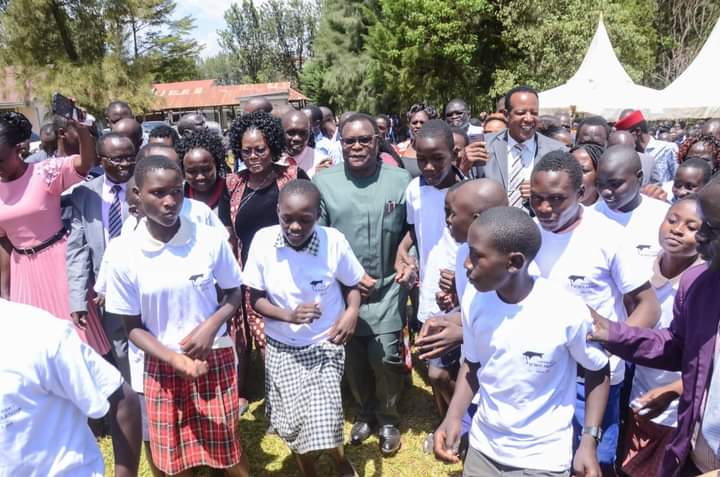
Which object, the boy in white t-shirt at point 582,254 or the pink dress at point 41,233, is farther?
the pink dress at point 41,233

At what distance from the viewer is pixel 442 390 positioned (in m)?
3.25

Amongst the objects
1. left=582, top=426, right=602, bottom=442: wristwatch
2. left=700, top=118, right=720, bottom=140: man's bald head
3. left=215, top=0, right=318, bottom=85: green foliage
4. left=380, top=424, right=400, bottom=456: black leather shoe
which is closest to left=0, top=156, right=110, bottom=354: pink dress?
left=380, top=424, right=400, bottom=456: black leather shoe

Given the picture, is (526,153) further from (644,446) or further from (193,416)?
(193,416)

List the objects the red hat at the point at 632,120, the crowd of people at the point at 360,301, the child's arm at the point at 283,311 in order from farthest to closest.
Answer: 1. the red hat at the point at 632,120
2. the child's arm at the point at 283,311
3. the crowd of people at the point at 360,301

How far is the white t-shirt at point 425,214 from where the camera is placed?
3191mm

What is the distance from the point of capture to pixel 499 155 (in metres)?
3.99

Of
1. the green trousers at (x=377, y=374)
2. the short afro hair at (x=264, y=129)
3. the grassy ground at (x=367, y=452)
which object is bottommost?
the grassy ground at (x=367, y=452)

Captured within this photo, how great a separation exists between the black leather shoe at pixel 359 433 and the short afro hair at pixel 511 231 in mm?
2141

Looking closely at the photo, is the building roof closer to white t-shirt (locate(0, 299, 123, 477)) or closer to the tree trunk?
the tree trunk

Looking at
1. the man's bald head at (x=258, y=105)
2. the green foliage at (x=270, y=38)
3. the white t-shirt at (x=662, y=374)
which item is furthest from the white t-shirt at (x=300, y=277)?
the green foliage at (x=270, y=38)

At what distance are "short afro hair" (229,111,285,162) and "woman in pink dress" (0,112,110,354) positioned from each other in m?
1.01

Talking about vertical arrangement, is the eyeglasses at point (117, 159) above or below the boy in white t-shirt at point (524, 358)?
above

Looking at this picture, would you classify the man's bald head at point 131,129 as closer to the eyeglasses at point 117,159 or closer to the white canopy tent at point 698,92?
the eyeglasses at point 117,159

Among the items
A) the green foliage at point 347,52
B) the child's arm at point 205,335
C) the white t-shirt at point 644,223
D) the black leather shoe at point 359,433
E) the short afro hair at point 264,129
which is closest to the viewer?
the child's arm at point 205,335
